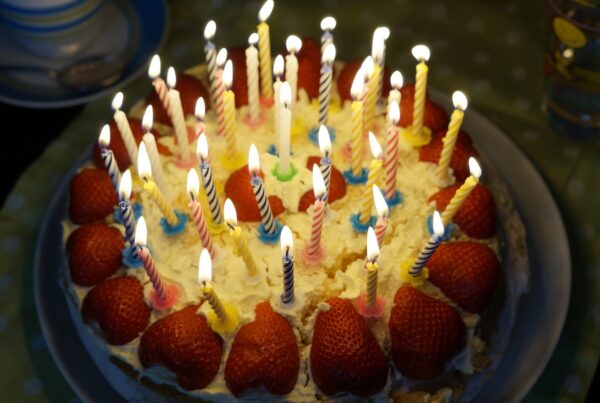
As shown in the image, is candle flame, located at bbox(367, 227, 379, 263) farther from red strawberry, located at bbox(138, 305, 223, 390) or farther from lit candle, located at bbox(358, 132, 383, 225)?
red strawberry, located at bbox(138, 305, 223, 390)

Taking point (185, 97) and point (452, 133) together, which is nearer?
point (452, 133)

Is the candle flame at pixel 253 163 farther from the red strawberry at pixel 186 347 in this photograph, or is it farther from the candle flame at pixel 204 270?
the red strawberry at pixel 186 347

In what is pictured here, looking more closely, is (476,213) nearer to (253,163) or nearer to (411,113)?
(411,113)

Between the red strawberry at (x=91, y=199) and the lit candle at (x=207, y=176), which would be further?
the red strawberry at (x=91, y=199)

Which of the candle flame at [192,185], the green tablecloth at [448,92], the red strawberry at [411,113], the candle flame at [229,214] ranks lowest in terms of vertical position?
the green tablecloth at [448,92]

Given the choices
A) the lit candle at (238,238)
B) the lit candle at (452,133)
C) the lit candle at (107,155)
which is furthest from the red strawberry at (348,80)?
the lit candle at (107,155)

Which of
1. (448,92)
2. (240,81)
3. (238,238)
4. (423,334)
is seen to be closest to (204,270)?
(238,238)
